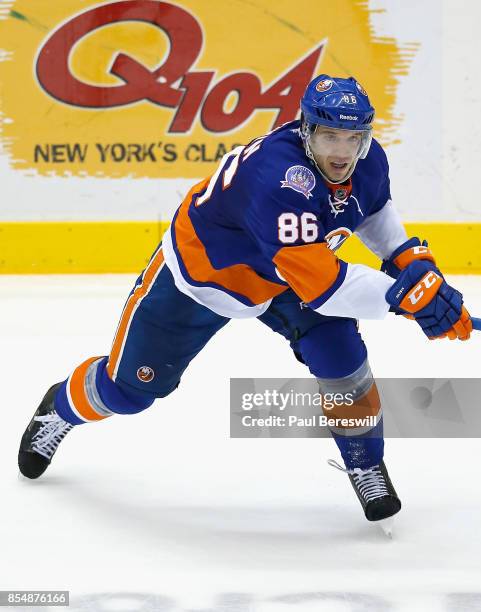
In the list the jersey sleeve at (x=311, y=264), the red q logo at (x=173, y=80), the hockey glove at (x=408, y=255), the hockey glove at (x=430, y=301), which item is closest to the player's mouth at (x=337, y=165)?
the jersey sleeve at (x=311, y=264)

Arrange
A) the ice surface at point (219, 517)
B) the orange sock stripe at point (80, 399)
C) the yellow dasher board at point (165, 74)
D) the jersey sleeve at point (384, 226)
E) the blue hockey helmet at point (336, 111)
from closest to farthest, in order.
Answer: the ice surface at point (219, 517), the blue hockey helmet at point (336, 111), the jersey sleeve at point (384, 226), the orange sock stripe at point (80, 399), the yellow dasher board at point (165, 74)

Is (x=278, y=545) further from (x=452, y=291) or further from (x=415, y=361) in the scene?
(x=415, y=361)

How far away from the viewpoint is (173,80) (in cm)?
594

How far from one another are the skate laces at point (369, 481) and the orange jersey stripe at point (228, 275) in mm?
448

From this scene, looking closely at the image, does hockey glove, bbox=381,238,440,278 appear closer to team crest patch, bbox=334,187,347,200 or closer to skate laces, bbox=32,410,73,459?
team crest patch, bbox=334,187,347,200

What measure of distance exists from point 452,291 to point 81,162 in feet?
13.5

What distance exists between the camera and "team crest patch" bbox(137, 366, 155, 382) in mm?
2582

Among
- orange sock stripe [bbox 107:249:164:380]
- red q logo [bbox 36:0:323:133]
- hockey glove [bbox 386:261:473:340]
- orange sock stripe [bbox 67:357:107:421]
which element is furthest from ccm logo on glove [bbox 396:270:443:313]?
red q logo [bbox 36:0:323:133]

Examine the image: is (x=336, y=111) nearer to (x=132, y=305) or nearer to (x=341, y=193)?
(x=341, y=193)

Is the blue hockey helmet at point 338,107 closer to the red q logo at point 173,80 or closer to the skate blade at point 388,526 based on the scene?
the skate blade at point 388,526

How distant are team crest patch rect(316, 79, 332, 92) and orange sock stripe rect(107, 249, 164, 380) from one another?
22.2 inches

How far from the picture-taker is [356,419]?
8.09 feet

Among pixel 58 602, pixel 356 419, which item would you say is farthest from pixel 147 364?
pixel 58 602

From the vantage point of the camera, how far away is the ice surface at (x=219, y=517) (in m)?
2.11
